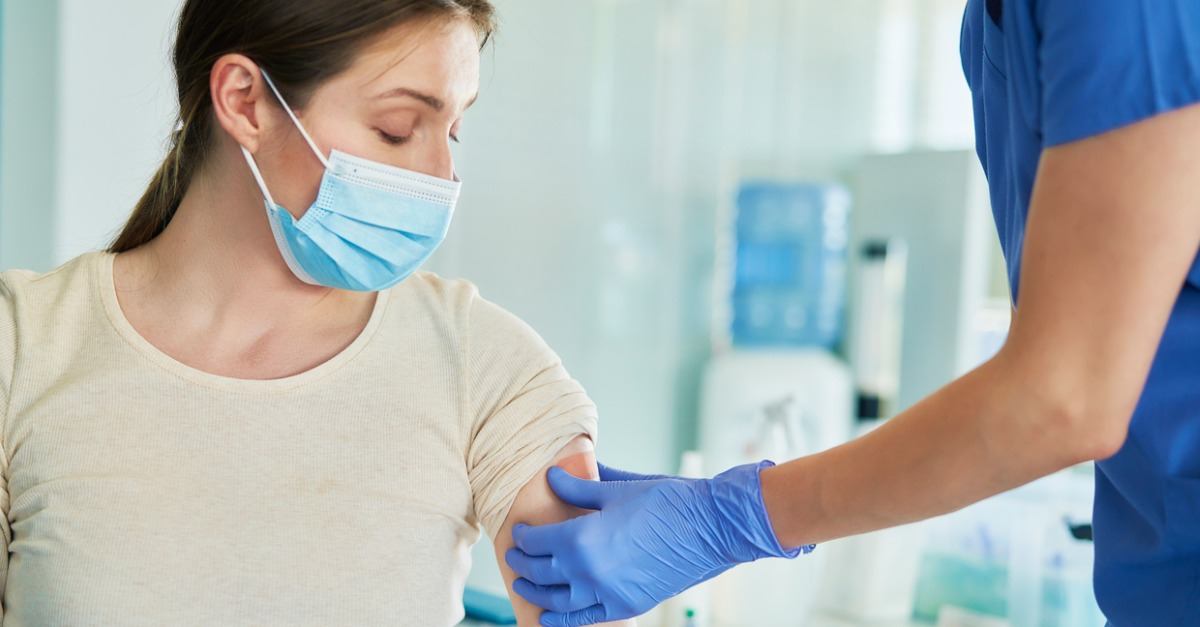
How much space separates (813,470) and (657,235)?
249 cm

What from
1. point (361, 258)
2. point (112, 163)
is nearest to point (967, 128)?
point (112, 163)

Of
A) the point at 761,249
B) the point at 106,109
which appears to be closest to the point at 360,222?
the point at 106,109

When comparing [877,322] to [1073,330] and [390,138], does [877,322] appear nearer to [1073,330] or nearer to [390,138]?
[390,138]

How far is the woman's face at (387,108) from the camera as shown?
1.18 meters

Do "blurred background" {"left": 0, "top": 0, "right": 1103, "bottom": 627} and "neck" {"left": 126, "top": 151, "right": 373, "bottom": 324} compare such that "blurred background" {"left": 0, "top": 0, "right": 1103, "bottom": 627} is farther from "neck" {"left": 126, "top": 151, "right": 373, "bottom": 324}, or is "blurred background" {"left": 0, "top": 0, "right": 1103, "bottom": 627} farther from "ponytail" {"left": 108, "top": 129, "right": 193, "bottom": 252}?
"neck" {"left": 126, "top": 151, "right": 373, "bottom": 324}

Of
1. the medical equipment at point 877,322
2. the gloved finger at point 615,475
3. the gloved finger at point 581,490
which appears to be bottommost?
the medical equipment at point 877,322

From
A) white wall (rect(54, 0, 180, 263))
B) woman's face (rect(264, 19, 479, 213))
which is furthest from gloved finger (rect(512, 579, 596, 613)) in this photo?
white wall (rect(54, 0, 180, 263))

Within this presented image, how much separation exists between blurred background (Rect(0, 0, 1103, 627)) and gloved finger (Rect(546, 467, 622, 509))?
1.14 meters

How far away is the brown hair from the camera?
1.16m

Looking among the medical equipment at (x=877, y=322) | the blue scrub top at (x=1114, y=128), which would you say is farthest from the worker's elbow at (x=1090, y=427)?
the medical equipment at (x=877, y=322)

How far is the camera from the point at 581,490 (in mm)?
1184

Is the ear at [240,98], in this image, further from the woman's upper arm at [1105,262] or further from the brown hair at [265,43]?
the woman's upper arm at [1105,262]

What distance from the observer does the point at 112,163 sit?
6.98 feet

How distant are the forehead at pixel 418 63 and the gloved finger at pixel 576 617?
55 centimetres
